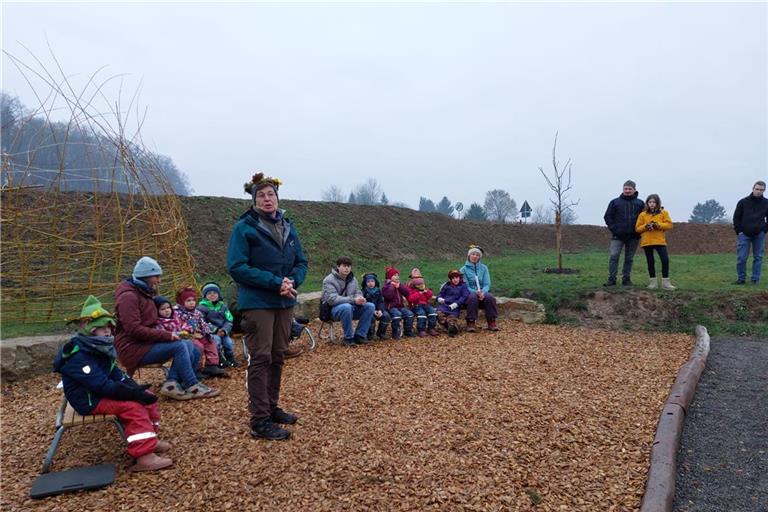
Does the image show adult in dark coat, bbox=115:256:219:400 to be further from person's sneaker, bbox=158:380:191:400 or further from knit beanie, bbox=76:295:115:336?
knit beanie, bbox=76:295:115:336

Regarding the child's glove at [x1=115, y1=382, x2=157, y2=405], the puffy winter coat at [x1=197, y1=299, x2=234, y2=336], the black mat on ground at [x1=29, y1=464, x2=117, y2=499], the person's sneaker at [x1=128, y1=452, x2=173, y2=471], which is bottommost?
the black mat on ground at [x1=29, y1=464, x2=117, y2=499]

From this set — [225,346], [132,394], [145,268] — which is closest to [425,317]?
[225,346]

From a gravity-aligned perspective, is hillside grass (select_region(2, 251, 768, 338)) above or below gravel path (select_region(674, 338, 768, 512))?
above

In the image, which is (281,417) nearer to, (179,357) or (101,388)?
(179,357)

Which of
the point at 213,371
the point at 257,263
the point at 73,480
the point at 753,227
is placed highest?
the point at 753,227

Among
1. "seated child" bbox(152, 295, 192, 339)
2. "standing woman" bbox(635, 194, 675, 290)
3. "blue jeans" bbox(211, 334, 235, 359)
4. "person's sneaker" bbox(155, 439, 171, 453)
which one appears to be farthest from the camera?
"standing woman" bbox(635, 194, 675, 290)

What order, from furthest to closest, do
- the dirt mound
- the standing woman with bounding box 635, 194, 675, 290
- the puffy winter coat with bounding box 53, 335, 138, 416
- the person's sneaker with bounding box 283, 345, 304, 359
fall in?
the dirt mound < the standing woman with bounding box 635, 194, 675, 290 < the person's sneaker with bounding box 283, 345, 304, 359 < the puffy winter coat with bounding box 53, 335, 138, 416

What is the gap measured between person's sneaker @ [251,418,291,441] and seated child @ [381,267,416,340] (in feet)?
11.2

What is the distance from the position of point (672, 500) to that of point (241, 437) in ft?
9.48

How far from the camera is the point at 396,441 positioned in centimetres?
347

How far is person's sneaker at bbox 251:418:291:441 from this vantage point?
3.46 metres

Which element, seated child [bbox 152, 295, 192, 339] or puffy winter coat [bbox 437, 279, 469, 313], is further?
puffy winter coat [bbox 437, 279, 469, 313]

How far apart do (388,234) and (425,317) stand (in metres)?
11.2

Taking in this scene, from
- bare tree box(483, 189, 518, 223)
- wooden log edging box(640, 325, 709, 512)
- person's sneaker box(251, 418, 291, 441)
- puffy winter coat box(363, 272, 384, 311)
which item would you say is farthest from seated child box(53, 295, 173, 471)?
bare tree box(483, 189, 518, 223)
